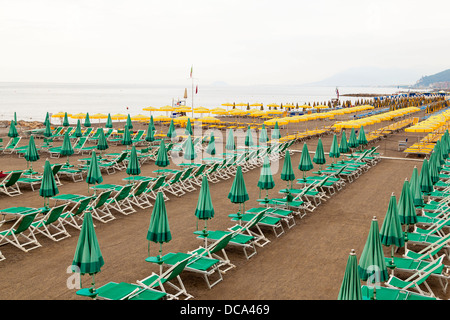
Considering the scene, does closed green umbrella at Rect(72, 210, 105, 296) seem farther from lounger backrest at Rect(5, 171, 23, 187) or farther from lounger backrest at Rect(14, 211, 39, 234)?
lounger backrest at Rect(5, 171, 23, 187)

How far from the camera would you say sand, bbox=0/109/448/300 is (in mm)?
6246

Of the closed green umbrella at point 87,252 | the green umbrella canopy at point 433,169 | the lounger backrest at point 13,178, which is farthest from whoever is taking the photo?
the lounger backrest at point 13,178

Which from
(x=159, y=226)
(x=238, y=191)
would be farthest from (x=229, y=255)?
(x=159, y=226)

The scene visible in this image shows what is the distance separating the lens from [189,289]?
6.36 meters

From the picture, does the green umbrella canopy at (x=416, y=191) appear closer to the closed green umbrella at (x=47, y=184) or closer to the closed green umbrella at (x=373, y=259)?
the closed green umbrella at (x=373, y=259)

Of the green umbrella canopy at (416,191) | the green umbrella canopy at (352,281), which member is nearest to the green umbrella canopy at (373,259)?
the green umbrella canopy at (352,281)

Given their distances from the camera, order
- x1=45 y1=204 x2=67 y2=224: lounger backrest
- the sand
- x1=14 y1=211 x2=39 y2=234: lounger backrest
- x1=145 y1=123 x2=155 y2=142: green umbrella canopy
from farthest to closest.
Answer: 1. x1=145 y1=123 x2=155 y2=142: green umbrella canopy
2. x1=45 y1=204 x2=67 y2=224: lounger backrest
3. x1=14 y1=211 x2=39 y2=234: lounger backrest
4. the sand

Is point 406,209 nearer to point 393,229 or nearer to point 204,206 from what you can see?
point 393,229

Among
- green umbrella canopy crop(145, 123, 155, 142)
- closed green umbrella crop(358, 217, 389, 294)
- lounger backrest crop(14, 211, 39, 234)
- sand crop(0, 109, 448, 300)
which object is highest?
green umbrella canopy crop(145, 123, 155, 142)

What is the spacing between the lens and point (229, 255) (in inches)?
305

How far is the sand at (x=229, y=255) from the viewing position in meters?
6.25

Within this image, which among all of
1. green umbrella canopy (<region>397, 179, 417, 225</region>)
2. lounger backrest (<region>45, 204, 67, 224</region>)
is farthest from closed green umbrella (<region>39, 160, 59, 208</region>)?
green umbrella canopy (<region>397, 179, 417, 225</region>)

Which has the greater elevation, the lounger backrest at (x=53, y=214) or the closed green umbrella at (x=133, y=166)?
the closed green umbrella at (x=133, y=166)
